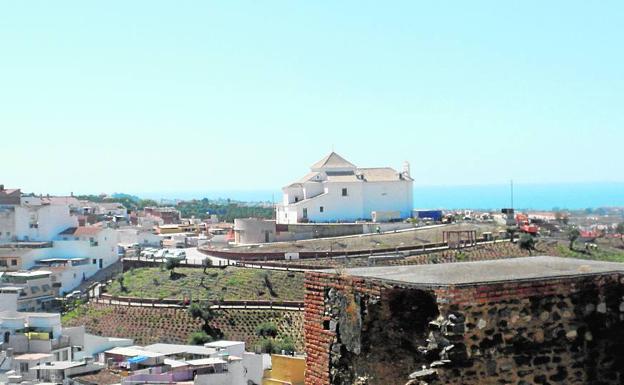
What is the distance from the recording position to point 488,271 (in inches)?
265

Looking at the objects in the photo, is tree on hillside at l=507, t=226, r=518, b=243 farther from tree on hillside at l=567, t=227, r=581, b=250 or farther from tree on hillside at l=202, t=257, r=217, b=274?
tree on hillside at l=202, t=257, r=217, b=274

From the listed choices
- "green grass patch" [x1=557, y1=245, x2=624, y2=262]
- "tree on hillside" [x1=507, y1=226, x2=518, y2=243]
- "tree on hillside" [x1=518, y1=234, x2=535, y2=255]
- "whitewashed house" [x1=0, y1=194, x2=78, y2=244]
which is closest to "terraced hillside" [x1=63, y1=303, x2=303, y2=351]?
"whitewashed house" [x1=0, y1=194, x2=78, y2=244]

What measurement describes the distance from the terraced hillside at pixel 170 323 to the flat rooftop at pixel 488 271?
28.1 meters

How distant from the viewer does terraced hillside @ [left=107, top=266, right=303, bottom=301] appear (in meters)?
41.0

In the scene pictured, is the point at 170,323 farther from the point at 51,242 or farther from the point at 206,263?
the point at 51,242

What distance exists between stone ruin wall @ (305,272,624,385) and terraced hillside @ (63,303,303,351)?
1114 inches

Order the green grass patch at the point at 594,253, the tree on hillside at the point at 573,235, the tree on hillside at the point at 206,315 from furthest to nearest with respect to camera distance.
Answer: the tree on hillside at the point at 573,235 < the green grass patch at the point at 594,253 < the tree on hillside at the point at 206,315

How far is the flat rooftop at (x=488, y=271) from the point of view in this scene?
20.6 feet

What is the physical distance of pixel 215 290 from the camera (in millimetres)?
41875

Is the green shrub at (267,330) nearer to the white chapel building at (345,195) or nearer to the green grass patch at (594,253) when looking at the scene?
the green grass patch at (594,253)

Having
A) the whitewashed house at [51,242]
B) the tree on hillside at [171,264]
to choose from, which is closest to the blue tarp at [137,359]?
the tree on hillside at [171,264]

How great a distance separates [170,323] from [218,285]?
428cm

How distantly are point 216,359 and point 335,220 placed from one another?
29.0 m

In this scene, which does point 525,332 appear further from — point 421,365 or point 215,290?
point 215,290
